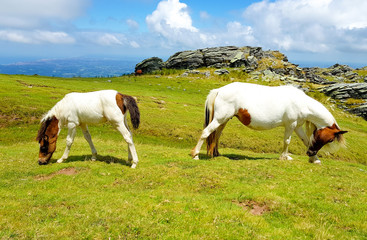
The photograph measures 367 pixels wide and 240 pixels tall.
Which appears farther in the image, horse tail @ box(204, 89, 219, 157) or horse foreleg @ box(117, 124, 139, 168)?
horse tail @ box(204, 89, 219, 157)

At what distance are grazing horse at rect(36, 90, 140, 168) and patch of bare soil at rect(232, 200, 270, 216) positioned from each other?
20.8 feet

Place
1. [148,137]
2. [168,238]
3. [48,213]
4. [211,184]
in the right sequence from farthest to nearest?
[148,137]
[211,184]
[48,213]
[168,238]

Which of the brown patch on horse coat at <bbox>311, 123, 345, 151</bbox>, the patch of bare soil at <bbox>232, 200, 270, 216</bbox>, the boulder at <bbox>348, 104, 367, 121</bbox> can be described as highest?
the brown patch on horse coat at <bbox>311, 123, 345, 151</bbox>

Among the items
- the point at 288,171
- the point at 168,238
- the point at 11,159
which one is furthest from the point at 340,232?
the point at 11,159

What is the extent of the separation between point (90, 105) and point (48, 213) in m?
6.68

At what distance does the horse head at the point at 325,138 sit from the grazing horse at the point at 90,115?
9975 millimetres

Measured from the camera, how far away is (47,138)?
1342cm

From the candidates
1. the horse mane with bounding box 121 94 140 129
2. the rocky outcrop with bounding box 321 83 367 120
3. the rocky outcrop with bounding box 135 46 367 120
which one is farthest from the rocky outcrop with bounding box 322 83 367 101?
the horse mane with bounding box 121 94 140 129

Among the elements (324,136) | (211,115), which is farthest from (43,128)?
(324,136)

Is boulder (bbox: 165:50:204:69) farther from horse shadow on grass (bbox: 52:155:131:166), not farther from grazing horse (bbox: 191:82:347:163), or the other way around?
horse shadow on grass (bbox: 52:155:131:166)

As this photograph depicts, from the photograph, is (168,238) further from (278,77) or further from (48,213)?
(278,77)

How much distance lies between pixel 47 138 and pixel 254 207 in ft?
37.9

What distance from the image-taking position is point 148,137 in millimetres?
25672

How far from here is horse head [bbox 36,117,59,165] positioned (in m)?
13.2
